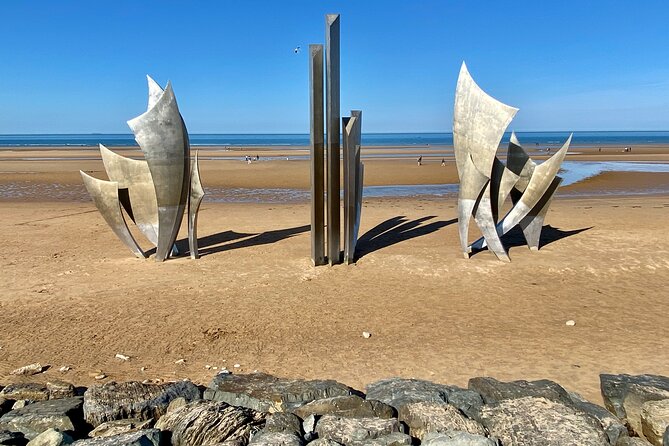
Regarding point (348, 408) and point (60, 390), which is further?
point (60, 390)

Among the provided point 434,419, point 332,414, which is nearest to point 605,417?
point 434,419

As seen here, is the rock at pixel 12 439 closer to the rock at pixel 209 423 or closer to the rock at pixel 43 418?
the rock at pixel 43 418

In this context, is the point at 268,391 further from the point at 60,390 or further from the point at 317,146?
the point at 317,146

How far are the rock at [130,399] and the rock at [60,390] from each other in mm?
402

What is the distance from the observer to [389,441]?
4.85 m

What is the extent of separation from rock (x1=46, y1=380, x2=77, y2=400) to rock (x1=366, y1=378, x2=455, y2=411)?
3.20 metres

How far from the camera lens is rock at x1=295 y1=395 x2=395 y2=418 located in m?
5.41

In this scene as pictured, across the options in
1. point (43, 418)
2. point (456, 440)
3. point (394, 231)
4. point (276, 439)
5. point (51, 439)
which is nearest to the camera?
point (456, 440)

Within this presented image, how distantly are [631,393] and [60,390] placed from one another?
5.94 metres

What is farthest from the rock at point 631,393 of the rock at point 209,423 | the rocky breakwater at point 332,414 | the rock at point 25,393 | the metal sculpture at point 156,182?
the metal sculpture at point 156,182

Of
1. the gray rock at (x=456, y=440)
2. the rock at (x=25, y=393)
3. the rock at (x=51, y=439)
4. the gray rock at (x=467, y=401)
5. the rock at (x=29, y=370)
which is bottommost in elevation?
the rock at (x=29, y=370)

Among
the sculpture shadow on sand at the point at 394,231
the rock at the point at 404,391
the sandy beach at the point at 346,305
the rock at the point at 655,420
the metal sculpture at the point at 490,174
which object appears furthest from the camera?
the sculpture shadow on sand at the point at 394,231

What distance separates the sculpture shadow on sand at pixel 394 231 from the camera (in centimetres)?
1363

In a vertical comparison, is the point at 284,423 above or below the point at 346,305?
above
